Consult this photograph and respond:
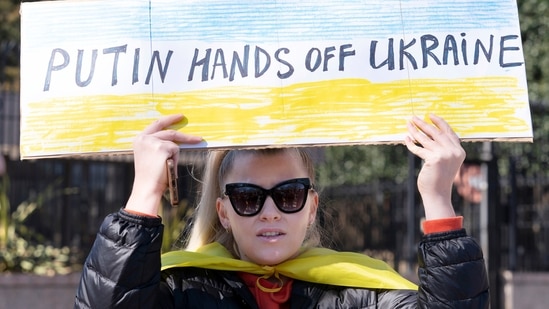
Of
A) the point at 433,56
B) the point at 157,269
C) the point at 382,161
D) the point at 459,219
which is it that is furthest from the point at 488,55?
the point at 382,161

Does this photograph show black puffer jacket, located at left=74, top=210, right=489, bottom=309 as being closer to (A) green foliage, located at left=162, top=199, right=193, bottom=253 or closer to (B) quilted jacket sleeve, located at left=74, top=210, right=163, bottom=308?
(B) quilted jacket sleeve, located at left=74, top=210, right=163, bottom=308

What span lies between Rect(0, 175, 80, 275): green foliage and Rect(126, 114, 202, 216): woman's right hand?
6.58 m

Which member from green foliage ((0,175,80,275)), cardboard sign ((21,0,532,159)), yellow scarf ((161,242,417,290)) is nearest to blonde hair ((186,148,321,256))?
yellow scarf ((161,242,417,290))

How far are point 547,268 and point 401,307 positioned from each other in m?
8.93

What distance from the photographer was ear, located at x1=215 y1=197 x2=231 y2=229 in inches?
134

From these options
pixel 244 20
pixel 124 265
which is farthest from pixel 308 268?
pixel 244 20

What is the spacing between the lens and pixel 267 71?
10.5 ft

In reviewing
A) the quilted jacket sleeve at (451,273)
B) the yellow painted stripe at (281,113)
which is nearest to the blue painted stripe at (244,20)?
the yellow painted stripe at (281,113)

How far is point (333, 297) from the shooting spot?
127 inches

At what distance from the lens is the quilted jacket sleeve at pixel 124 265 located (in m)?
2.88

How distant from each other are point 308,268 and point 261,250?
0.54ft

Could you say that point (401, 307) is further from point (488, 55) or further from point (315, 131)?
point (488, 55)

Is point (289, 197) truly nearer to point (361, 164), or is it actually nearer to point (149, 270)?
point (149, 270)

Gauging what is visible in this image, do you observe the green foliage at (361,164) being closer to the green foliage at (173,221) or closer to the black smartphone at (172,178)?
the green foliage at (173,221)
